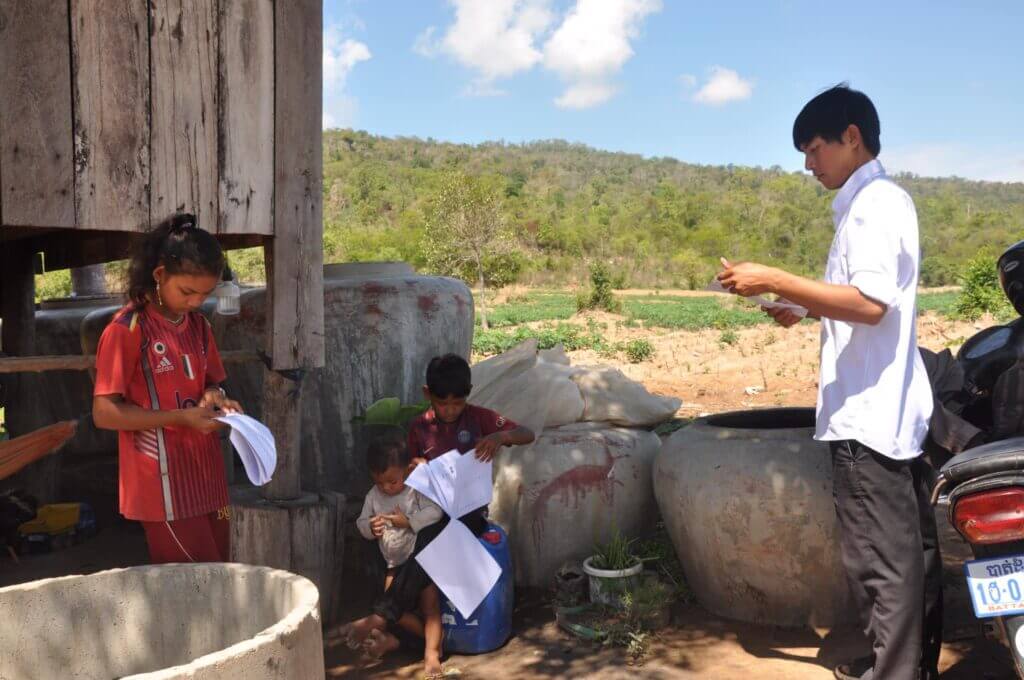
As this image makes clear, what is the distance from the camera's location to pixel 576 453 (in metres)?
4.17

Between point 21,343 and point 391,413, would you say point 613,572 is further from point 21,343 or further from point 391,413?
point 21,343

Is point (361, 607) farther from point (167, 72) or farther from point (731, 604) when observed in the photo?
point (167, 72)

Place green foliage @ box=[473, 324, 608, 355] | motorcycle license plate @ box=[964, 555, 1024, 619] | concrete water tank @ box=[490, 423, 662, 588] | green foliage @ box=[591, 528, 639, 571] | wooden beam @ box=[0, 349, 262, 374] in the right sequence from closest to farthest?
motorcycle license plate @ box=[964, 555, 1024, 619] → wooden beam @ box=[0, 349, 262, 374] → green foliage @ box=[591, 528, 639, 571] → concrete water tank @ box=[490, 423, 662, 588] → green foliage @ box=[473, 324, 608, 355]

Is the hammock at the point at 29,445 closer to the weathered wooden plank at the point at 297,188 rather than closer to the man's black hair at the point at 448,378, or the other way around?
the weathered wooden plank at the point at 297,188

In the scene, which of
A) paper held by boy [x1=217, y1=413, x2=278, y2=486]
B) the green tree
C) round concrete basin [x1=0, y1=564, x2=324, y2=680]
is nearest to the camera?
round concrete basin [x1=0, y1=564, x2=324, y2=680]

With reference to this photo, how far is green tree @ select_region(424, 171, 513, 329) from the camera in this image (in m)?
24.3

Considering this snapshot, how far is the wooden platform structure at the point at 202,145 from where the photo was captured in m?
2.84

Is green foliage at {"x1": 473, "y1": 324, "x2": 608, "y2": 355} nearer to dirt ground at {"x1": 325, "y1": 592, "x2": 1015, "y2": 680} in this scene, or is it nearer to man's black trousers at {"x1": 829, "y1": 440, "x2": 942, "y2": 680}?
dirt ground at {"x1": 325, "y1": 592, "x2": 1015, "y2": 680}

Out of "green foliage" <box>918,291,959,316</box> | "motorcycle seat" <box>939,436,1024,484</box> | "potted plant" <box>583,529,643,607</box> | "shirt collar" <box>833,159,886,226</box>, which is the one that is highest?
"shirt collar" <box>833,159,886,226</box>

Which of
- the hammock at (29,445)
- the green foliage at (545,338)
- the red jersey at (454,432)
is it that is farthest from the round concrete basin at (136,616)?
the green foliage at (545,338)

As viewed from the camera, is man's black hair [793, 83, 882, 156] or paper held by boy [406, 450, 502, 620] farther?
paper held by boy [406, 450, 502, 620]

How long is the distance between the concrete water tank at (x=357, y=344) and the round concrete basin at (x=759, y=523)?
1689 millimetres

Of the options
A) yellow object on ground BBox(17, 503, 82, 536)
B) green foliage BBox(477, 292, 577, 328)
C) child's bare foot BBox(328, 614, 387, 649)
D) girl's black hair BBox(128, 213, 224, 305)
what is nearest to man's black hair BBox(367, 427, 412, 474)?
child's bare foot BBox(328, 614, 387, 649)

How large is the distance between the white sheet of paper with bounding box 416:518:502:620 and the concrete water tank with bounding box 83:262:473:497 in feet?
4.29
